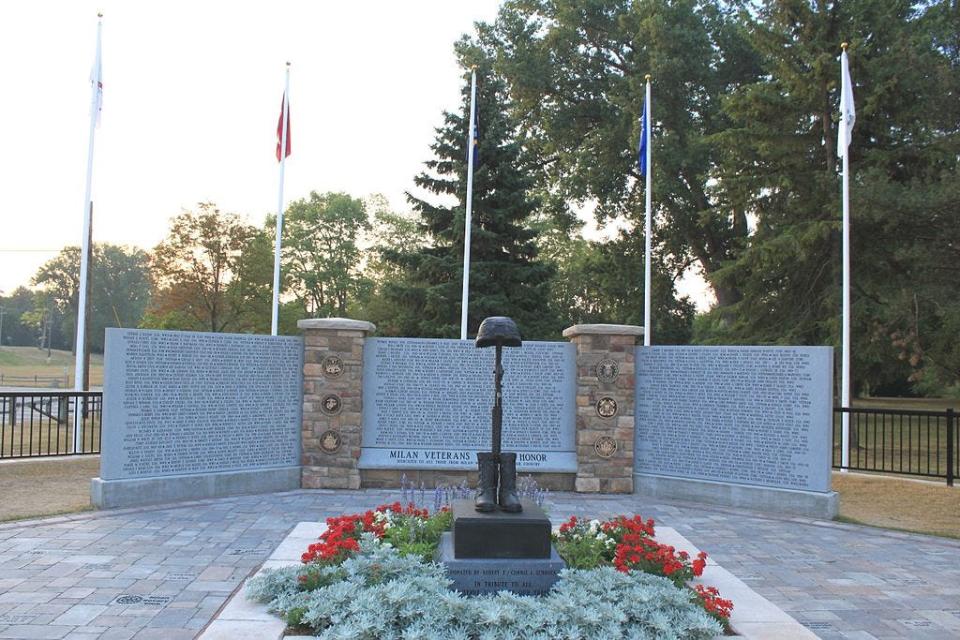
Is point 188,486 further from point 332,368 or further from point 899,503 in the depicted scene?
point 899,503

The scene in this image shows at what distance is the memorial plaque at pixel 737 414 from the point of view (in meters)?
8.61

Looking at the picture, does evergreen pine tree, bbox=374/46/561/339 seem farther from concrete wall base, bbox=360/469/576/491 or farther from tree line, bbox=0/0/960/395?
concrete wall base, bbox=360/469/576/491

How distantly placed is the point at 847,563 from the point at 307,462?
21.3 ft

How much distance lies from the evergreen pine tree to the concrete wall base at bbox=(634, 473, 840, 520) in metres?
9.81

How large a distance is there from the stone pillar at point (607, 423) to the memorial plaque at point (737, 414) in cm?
22

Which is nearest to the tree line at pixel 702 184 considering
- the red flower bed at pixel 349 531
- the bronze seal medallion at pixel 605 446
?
the bronze seal medallion at pixel 605 446

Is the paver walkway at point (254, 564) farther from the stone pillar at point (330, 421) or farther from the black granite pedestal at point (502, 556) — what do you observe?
the black granite pedestal at point (502, 556)

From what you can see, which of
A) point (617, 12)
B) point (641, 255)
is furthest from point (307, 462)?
Answer: point (617, 12)

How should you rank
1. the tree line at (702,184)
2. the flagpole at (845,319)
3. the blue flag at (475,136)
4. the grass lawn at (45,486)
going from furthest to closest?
1. the tree line at (702,184)
2. the blue flag at (475,136)
3. the flagpole at (845,319)
4. the grass lawn at (45,486)

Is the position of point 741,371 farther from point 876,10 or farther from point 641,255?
point 641,255

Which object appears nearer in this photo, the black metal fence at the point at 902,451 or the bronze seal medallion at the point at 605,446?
the bronze seal medallion at the point at 605,446

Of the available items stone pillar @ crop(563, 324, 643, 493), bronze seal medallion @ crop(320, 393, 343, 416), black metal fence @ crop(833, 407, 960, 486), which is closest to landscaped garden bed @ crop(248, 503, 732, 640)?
stone pillar @ crop(563, 324, 643, 493)

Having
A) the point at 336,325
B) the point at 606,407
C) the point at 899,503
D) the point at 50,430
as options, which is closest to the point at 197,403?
the point at 336,325

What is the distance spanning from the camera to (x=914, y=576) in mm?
6227
